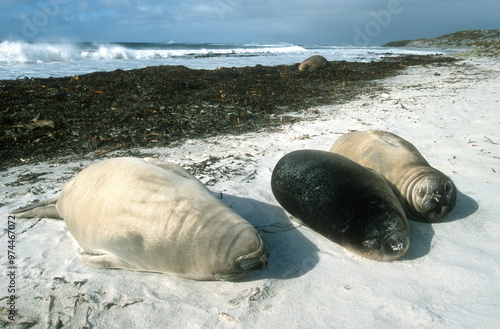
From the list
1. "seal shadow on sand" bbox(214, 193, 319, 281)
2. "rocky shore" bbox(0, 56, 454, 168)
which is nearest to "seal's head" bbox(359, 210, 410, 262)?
"seal shadow on sand" bbox(214, 193, 319, 281)

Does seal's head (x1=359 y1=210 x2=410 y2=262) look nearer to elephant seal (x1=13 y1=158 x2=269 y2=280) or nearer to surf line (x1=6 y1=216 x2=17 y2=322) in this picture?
elephant seal (x1=13 y1=158 x2=269 y2=280)

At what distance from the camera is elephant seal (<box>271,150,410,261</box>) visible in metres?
2.66

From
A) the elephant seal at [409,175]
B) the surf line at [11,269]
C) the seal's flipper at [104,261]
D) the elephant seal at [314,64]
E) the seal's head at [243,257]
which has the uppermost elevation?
the elephant seal at [314,64]

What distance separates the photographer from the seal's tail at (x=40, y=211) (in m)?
3.51

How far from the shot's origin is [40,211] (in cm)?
353

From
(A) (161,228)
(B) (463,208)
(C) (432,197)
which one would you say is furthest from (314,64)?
(A) (161,228)

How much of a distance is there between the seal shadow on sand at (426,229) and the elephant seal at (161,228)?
136 centimetres

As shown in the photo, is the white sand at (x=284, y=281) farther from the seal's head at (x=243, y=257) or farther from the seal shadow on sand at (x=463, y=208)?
the seal's head at (x=243, y=257)

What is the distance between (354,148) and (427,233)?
1372 millimetres

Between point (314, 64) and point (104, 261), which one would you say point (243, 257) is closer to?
point (104, 261)

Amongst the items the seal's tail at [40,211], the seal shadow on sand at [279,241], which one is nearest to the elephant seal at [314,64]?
the seal shadow on sand at [279,241]

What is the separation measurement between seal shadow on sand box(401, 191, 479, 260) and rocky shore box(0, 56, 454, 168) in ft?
13.6

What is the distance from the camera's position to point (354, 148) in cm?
414

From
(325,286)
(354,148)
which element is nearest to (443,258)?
(325,286)
